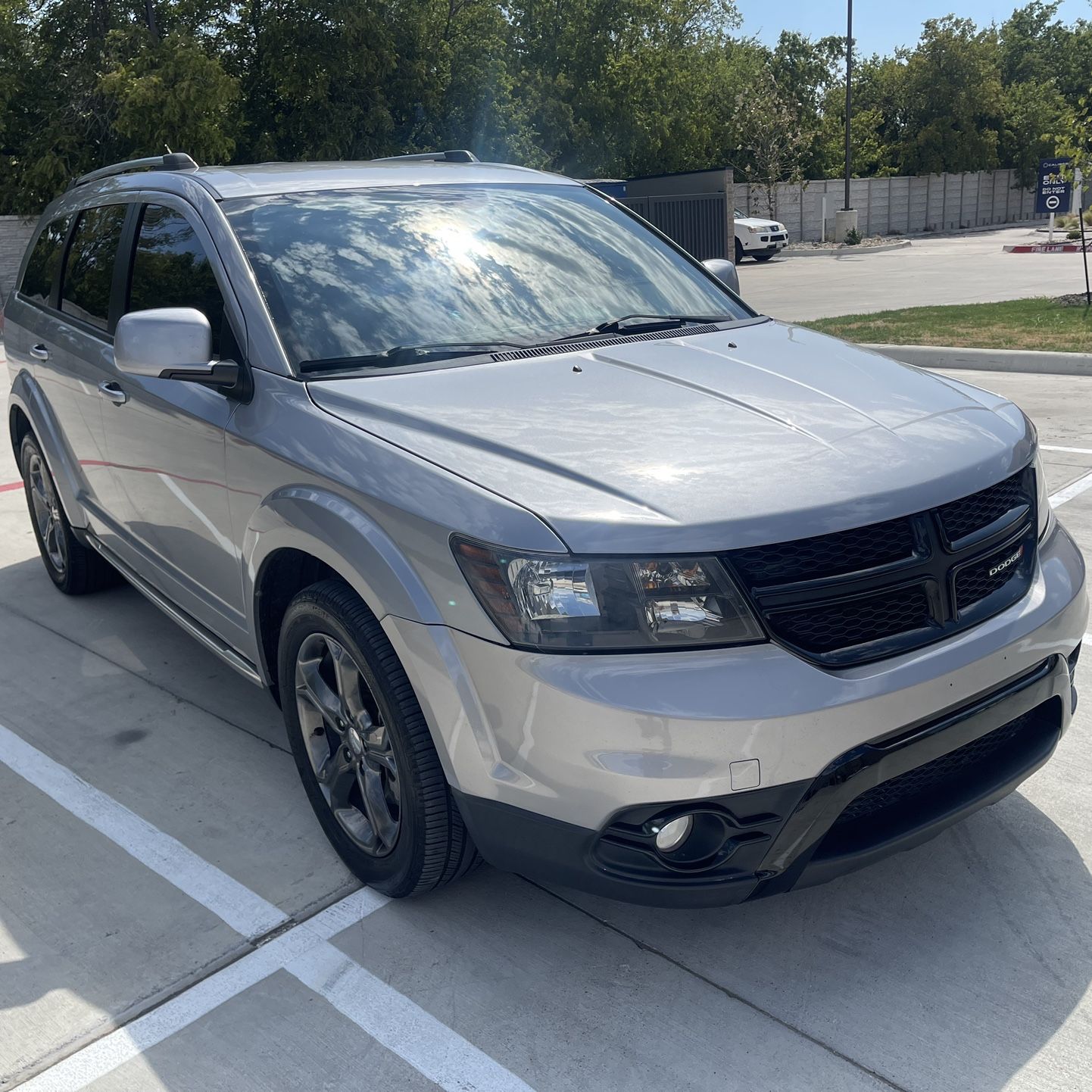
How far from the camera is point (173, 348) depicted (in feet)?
10.4

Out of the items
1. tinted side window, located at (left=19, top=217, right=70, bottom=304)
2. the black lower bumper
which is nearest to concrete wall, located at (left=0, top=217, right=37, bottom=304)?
tinted side window, located at (left=19, top=217, right=70, bottom=304)

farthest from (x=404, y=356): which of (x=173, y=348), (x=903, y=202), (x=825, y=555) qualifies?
(x=903, y=202)

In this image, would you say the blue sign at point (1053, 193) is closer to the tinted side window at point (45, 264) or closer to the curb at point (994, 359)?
the curb at point (994, 359)

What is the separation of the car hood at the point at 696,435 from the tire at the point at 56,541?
108 inches

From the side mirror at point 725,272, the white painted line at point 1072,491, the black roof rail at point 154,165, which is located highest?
the black roof rail at point 154,165

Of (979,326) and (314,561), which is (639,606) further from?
(979,326)

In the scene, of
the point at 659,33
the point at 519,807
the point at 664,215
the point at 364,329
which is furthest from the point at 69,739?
the point at 659,33

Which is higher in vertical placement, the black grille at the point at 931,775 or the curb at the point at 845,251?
the black grille at the point at 931,775

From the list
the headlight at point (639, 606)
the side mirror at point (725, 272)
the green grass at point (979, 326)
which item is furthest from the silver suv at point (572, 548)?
the green grass at point (979, 326)

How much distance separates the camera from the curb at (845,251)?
33969mm

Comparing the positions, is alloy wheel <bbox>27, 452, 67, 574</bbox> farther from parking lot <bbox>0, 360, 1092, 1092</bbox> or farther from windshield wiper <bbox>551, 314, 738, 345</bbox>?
windshield wiper <bbox>551, 314, 738, 345</bbox>

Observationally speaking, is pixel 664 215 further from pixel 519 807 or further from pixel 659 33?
pixel 659 33

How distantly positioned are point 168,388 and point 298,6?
2518 cm

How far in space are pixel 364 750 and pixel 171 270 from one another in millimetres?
1817
